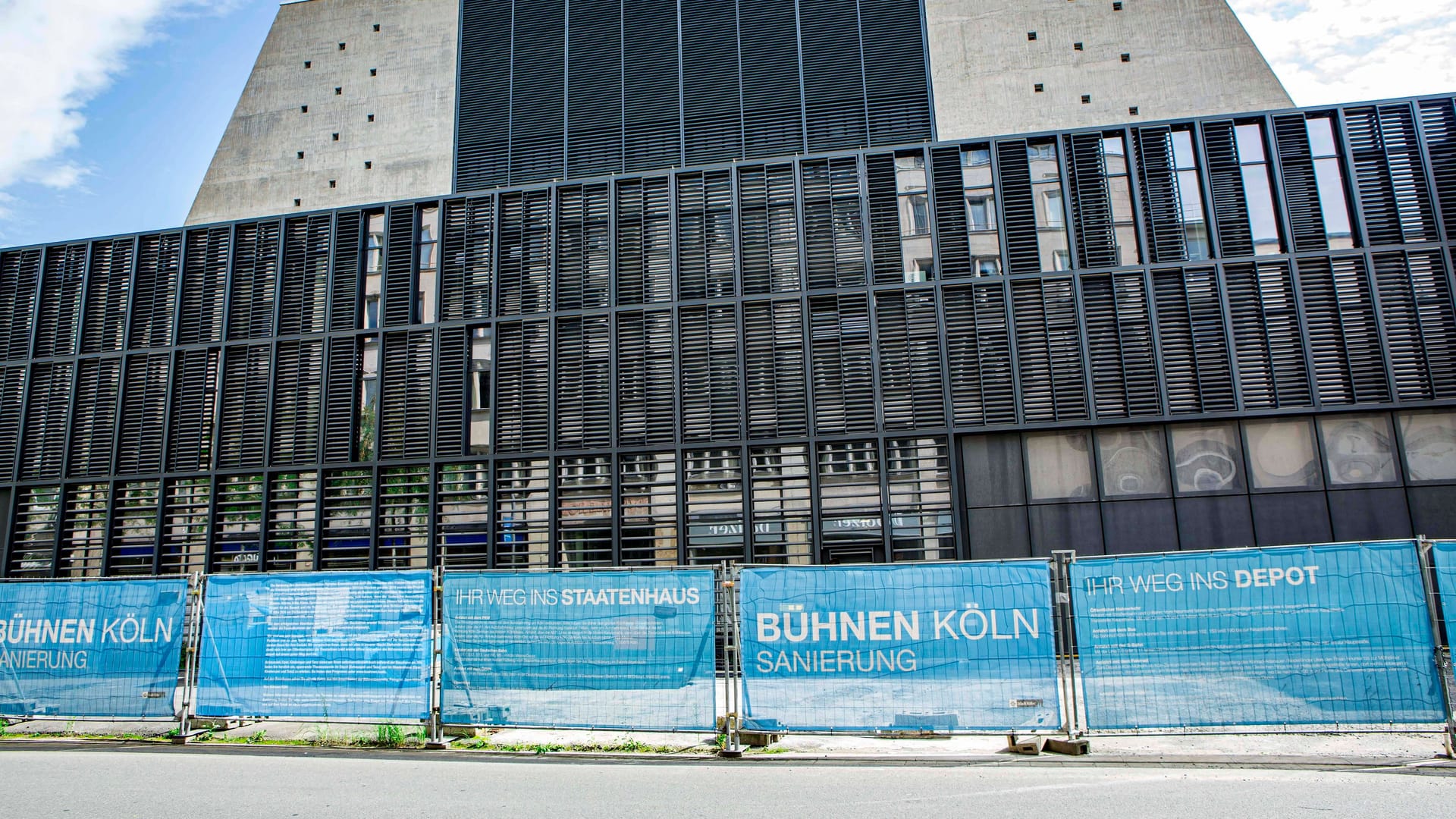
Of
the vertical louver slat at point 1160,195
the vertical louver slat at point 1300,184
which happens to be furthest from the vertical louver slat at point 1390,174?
the vertical louver slat at point 1160,195

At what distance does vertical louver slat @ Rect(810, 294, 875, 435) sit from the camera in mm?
18469

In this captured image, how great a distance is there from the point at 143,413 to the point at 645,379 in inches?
497

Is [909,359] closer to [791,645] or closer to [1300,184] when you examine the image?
[1300,184]

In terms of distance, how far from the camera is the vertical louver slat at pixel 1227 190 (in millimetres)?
18500

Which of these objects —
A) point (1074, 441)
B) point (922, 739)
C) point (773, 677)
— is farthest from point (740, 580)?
point (1074, 441)

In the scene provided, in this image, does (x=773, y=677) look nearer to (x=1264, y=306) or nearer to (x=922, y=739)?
(x=922, y=739)

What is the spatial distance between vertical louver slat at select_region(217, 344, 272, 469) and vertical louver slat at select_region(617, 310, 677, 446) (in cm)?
864

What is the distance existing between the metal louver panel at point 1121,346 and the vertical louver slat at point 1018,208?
1.26 m

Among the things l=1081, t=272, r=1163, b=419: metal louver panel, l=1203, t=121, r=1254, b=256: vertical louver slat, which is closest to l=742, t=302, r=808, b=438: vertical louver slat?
l=1081, t=272, r=1163, b=419: metal louver panel

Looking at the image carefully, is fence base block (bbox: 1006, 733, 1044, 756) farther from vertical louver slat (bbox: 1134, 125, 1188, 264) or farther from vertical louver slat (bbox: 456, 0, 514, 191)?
vertical louver slat (bbox: 456, 0, 514, 191)

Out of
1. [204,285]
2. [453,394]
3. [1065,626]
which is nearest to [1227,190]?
[1065,626]

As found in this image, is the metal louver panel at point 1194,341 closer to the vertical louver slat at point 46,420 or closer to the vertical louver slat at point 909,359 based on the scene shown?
the vertical louver slat at point 909,359

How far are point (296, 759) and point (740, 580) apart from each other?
4.90 meters

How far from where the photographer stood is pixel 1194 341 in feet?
59.1
